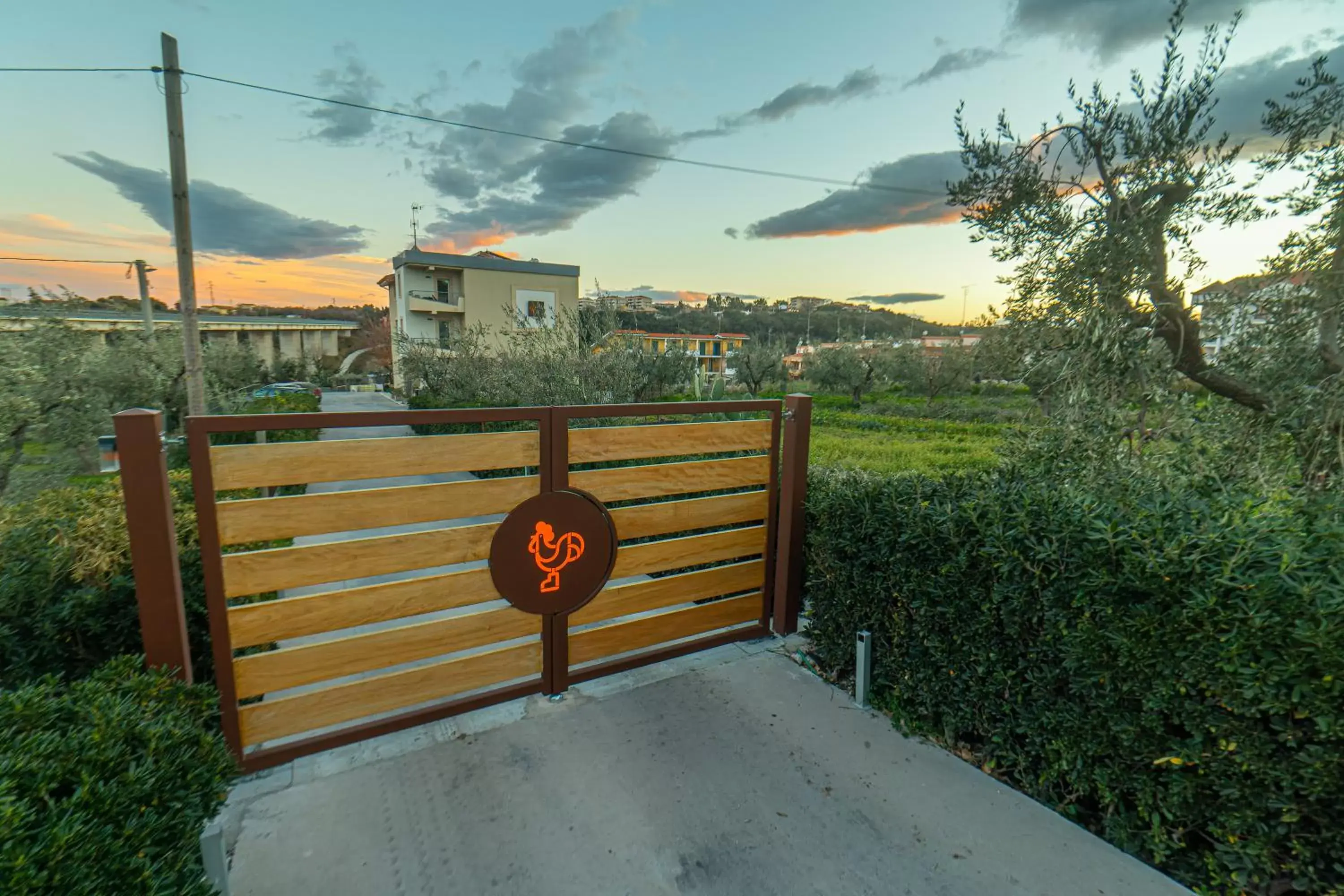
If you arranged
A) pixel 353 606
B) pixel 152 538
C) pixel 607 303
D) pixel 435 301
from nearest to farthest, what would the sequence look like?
pixel 152 538
pixel 353 606
pixel 607 303
pixel 435 301

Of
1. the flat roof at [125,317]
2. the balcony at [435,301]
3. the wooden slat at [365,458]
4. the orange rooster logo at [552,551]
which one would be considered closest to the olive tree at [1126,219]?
the orange rooster logo at [552,551]

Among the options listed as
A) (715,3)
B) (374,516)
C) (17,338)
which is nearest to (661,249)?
(715,3)

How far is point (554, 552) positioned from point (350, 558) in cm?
97

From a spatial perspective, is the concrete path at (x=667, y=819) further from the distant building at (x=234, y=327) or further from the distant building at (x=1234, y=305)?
the distant building at (x=234, y=327)

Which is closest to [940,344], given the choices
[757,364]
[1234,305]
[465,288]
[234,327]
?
[757,364]

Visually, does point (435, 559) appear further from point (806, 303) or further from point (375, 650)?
point (806, 303)

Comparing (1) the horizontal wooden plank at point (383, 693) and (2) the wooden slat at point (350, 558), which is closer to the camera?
(2) the wooden slat at point (350, 558)

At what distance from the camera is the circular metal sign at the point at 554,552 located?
2.95 meters

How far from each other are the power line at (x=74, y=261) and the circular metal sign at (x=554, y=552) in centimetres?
2016

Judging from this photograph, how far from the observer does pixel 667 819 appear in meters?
2.30

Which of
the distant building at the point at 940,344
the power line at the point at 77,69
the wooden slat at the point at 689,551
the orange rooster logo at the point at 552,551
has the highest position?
the power line at the point at 77,69

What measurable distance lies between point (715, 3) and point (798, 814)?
928cm

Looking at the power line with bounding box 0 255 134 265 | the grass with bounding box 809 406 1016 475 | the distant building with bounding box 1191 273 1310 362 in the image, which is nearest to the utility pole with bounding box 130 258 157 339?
the power line with bounding box 0 255 134 265

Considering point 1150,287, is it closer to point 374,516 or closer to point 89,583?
point 374,516
